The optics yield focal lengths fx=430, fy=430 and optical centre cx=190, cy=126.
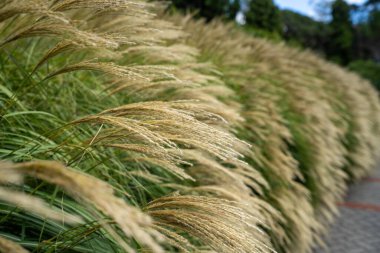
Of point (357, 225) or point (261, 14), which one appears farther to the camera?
point (261, 14)

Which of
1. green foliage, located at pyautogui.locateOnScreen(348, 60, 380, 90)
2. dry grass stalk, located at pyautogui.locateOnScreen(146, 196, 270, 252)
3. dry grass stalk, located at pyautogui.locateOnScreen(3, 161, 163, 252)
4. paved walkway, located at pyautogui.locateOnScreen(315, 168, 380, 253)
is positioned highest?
dry grass stalk, located at pyautogui.locateOnScreen(3, 161, 163, 252)

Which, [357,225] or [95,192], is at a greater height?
[95,192]

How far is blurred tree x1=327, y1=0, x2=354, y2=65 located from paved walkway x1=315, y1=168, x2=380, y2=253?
22.0m

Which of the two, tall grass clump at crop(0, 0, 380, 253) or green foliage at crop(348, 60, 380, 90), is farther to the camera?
green foliage at crop(348, 60, 380, 90)

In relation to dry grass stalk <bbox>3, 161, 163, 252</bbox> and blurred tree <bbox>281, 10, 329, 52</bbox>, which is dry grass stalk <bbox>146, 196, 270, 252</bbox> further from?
blurred tree <bbox>281, 10, 329, 52</bbox>

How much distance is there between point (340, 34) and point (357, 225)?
24.7 m

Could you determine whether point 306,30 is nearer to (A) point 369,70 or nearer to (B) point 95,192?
(A) point 369,70

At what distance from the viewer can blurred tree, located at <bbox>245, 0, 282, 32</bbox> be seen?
12969 millimetres

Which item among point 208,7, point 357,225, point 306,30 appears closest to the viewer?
point 357,225

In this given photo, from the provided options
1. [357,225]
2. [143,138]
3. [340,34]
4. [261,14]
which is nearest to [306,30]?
[340,34]

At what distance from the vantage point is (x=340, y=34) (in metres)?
26.9

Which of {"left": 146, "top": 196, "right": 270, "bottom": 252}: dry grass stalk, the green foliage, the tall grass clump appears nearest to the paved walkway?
the tall grass clump

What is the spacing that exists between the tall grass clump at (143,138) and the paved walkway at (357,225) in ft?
0.90

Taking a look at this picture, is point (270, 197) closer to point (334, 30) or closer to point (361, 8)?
point (334, 30)
